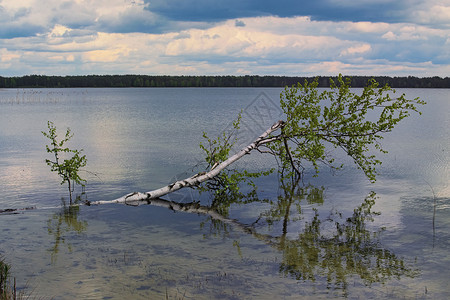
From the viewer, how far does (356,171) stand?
87.8ft

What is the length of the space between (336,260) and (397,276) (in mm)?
1698

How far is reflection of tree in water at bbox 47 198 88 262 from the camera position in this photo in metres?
14.8

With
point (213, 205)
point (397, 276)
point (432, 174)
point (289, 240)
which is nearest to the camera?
point (397, 276)

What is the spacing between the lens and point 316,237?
15344 millimetres

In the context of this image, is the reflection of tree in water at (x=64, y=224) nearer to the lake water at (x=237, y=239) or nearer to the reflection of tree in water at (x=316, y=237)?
the lake water at (x=237, y=239)

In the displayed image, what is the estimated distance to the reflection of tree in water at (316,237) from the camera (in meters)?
12.3

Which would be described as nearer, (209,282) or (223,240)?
(209,282)

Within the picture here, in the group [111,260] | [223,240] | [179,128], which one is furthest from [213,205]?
[179,128]

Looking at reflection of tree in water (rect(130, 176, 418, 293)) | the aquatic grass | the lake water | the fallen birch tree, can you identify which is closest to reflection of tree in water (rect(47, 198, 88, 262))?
the lake water

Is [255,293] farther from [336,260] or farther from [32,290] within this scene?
[32,290]

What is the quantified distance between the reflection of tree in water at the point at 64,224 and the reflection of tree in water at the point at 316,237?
11.3ft

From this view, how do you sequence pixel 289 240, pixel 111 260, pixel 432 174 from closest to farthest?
pixel 111 260 → pixel 289 240 → pixel 432 174

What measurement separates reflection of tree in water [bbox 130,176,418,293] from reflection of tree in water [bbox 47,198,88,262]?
136 inches

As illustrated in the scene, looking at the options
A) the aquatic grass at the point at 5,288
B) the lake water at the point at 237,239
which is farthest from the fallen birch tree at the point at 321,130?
the aquatic grass at the point at 5,288
